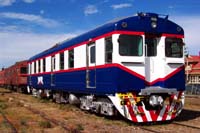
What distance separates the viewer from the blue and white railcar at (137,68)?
1309 cm

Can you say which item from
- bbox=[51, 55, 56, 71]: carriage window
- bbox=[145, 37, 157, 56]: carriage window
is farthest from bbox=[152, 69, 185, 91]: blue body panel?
bbox=[51, 55, 56, 71]: carriage window

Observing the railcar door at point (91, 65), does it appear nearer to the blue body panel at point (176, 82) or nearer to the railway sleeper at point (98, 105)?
the railway sleeper at point (98, 105)

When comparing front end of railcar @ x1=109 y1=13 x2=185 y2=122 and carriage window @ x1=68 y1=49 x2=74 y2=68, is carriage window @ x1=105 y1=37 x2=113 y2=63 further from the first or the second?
carriage window @ x1=68 y1=49 x2=74 y2=68

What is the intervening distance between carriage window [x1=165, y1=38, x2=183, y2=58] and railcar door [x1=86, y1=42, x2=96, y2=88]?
109 inches

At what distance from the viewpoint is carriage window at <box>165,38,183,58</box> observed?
14.1m

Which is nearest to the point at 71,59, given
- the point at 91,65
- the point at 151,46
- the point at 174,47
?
the point at 91,65

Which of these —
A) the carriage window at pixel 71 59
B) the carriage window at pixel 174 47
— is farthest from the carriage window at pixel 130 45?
the carriage window at pixel 71 59

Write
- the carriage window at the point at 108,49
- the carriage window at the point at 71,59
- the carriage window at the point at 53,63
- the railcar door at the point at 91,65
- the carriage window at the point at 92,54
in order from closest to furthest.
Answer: the carriage window at the point at 108,49 → the railcar door at the point at 91,65 → the carriage window at the point at 92,54 → the carriage window at the point at 71,59 → the carriage window at the point at 53,63

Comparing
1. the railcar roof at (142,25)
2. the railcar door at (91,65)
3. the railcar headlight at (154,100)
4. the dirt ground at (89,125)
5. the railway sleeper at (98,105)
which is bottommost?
the dirt ground at (89,125)

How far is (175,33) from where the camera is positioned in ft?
46.6

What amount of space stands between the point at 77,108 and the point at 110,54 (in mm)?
5982

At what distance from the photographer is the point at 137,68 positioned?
13320 mm

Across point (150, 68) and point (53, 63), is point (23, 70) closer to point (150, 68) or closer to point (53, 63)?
point (53, 63)

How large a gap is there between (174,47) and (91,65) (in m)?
3.27
